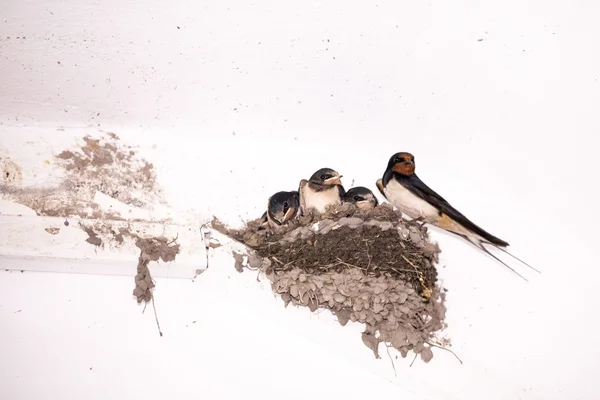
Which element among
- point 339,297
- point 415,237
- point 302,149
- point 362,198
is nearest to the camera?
point 339,297

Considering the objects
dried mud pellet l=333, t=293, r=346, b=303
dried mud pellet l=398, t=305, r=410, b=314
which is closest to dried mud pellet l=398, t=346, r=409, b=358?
dried mud pellet l=398, t=305, r=410, b=314

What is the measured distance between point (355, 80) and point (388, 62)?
0.47 ft

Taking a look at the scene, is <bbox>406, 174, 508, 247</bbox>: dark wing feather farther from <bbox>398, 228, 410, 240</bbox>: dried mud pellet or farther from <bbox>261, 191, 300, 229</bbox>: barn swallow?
<bbox>261, 191, 300, 229</bbox>: barn swallow

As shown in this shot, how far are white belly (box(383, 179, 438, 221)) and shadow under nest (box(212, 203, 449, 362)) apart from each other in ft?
0.52

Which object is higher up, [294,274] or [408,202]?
[408,202]

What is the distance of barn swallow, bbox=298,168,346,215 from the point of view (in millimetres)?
2412

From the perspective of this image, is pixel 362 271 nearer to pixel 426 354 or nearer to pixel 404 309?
pixel 404 309

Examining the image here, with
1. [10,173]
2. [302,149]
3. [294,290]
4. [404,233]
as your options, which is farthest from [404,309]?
[10,173]

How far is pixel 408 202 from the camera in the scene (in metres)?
2.48

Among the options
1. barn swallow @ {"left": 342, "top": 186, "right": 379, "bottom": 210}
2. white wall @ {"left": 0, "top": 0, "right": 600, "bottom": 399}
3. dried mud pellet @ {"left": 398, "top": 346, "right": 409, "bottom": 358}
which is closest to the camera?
white wall @ {"left": 0, "top": 0, "right": 600, "bottom": 399}

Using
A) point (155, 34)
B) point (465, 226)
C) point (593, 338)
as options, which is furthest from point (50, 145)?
point (593, 338)

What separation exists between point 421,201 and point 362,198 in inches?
9.3

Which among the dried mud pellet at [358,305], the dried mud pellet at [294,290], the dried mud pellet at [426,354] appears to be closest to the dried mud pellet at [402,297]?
the dried mud pellet at [358,305]

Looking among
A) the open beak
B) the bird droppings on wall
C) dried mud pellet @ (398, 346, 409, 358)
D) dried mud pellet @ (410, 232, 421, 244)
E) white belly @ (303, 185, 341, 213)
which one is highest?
white belly @ (303, 185, 341, 213)
